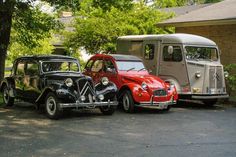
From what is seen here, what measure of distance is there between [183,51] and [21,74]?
5765 mm

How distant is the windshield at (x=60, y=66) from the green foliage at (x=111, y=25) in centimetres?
1124

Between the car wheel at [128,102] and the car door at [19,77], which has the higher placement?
the car door at [19,77]

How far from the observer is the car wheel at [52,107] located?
11.0 meters

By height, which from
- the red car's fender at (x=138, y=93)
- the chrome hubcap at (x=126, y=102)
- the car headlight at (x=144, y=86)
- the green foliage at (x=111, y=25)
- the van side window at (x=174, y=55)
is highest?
the green foliage at (x=111, y=25)

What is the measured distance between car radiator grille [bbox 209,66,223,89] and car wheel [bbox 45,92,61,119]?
6.11 metres

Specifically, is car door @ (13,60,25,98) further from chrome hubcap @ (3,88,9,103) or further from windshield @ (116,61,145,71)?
windshield @ (116,61,145,71)

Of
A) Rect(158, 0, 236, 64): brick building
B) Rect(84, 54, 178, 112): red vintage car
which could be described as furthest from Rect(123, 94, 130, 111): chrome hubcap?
Rect(158, 0, 236, 64): brick building

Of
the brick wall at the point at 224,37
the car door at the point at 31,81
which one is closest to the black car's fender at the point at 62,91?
the car door at the point at 31,81

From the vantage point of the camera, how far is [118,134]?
30.3ft

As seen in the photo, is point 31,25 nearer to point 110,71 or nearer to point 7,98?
point 7,98

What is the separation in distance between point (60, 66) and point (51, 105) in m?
1.86

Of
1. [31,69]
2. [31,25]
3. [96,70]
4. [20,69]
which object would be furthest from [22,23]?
[31,69]

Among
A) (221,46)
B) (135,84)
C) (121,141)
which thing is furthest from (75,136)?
(221,46)

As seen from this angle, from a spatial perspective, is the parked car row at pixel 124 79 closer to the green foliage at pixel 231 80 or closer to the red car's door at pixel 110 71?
the red car's door at pixel 110 71
